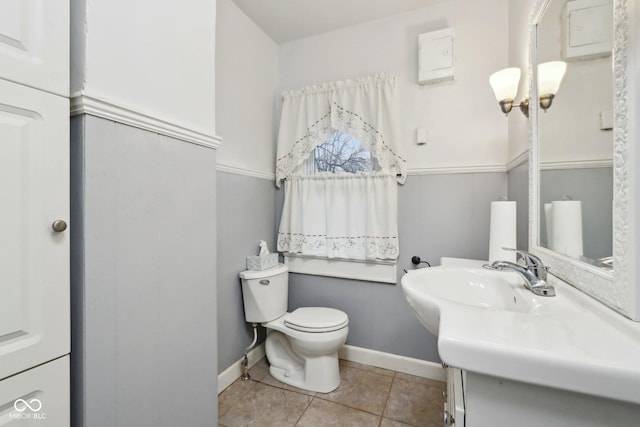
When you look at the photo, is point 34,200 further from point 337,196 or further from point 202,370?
point 337,196

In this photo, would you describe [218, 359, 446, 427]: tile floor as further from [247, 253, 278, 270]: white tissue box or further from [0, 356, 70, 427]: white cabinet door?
[0, 356, 70, 427]: white cabinet door

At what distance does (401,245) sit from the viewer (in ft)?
6.15

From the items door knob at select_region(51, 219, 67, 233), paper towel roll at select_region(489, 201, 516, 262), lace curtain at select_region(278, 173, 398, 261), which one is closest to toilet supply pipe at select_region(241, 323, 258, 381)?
lace curtain at select_region(278, 173, 398, 261)

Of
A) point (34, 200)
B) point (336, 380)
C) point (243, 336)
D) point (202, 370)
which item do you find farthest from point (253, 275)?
point (34, 200)

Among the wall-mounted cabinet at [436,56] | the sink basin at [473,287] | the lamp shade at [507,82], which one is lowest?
the sink basin at [473,287]

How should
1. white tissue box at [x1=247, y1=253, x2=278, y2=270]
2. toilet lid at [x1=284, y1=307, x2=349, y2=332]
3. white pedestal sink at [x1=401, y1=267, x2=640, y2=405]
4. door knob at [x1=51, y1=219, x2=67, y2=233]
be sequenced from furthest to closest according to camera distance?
white tissue box at [x1=247, y1=253, x2=278, y2=270]
toilet lid at [x1=284, y1=307, x2=349, y2=332]
door knob at [x1=51, y1=219, x2=67, y2=233]
white pedestal sink at [x1=401, y1=267, x2=640, y2=405]

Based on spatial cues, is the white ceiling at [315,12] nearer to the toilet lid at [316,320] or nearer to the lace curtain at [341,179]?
the lace curtain at [341,179]

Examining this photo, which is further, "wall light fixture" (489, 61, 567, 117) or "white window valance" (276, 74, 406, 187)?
"white window valance" (276, 74, 406, 187)

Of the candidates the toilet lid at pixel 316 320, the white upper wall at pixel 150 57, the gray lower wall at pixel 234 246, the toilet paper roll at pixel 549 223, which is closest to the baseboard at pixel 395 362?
the toilet lid at pixel 316 320

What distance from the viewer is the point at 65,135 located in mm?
694

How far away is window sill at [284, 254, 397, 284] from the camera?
1.88 m

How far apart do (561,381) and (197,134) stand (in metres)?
1.23

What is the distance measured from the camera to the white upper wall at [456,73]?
5.52ft

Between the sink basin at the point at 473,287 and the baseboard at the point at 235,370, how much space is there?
Result: 137cm
